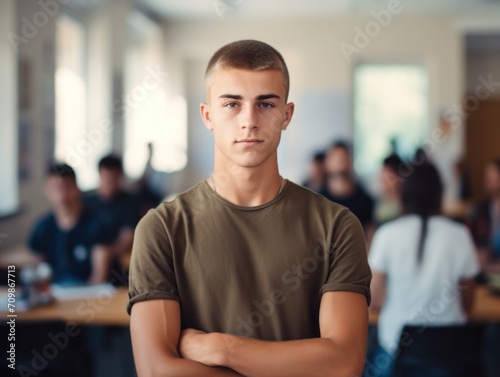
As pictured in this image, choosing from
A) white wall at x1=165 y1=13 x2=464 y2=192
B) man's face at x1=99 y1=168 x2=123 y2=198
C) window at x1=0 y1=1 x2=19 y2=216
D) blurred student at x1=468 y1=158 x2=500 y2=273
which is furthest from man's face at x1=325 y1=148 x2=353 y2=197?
white wall at x1=165 y1=13 x2=464 y2=192

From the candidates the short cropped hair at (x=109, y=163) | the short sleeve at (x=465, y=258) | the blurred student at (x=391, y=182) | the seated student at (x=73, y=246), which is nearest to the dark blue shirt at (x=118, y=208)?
the short cropped hair at (x=109, y=163)

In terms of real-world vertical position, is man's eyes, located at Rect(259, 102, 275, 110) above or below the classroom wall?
below

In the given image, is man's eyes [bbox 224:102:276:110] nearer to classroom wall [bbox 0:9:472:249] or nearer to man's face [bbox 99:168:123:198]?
man's face [bbox 99:168:123:198]

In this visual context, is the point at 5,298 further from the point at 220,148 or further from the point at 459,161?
the point at 459,161

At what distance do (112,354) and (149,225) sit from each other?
8.73 ft

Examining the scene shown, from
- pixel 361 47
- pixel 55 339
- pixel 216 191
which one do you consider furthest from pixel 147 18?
pixel 216 191

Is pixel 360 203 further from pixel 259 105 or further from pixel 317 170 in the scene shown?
pixel 259 105

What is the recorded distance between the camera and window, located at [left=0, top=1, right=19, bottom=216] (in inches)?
202

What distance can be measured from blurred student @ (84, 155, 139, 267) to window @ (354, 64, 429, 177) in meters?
6.16

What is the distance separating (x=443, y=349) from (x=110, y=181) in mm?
2890

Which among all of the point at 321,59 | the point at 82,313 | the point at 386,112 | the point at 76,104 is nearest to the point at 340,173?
the point at 82,313

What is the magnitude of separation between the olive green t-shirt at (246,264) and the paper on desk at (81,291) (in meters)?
2.44

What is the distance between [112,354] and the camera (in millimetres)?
3701

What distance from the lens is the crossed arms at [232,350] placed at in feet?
3.90
